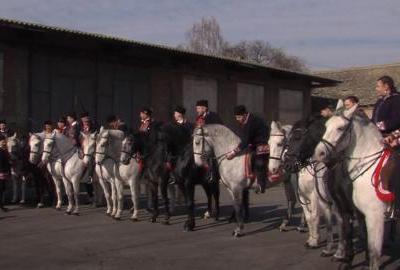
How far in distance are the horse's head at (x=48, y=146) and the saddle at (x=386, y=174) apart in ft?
28.8

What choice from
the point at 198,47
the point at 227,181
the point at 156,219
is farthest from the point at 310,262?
the point at 198,47

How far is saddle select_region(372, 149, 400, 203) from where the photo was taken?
274 inches

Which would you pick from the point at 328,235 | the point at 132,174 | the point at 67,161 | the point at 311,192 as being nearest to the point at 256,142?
the point at 311,192

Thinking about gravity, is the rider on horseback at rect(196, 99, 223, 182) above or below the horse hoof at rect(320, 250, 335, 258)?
above

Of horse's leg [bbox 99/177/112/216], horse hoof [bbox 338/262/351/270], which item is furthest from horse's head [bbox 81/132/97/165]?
horse hoof [bbox 338/262/351/270]

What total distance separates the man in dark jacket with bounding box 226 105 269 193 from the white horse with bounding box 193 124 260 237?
0.48 ft

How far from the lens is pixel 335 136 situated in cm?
717

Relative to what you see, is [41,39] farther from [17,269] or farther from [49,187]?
[17,269]

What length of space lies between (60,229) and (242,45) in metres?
52.6

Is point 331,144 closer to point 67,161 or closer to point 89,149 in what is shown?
point 89,149

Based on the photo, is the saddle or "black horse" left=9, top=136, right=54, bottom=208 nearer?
the saddle

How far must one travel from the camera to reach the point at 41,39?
19344 mm

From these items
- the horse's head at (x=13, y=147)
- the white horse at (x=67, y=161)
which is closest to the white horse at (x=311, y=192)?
the white horse at (x=67, y=161)

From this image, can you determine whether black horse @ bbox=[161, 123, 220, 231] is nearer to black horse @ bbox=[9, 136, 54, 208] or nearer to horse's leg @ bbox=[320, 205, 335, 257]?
horse's leg @ bbox=[320, 205, 335, 257]
